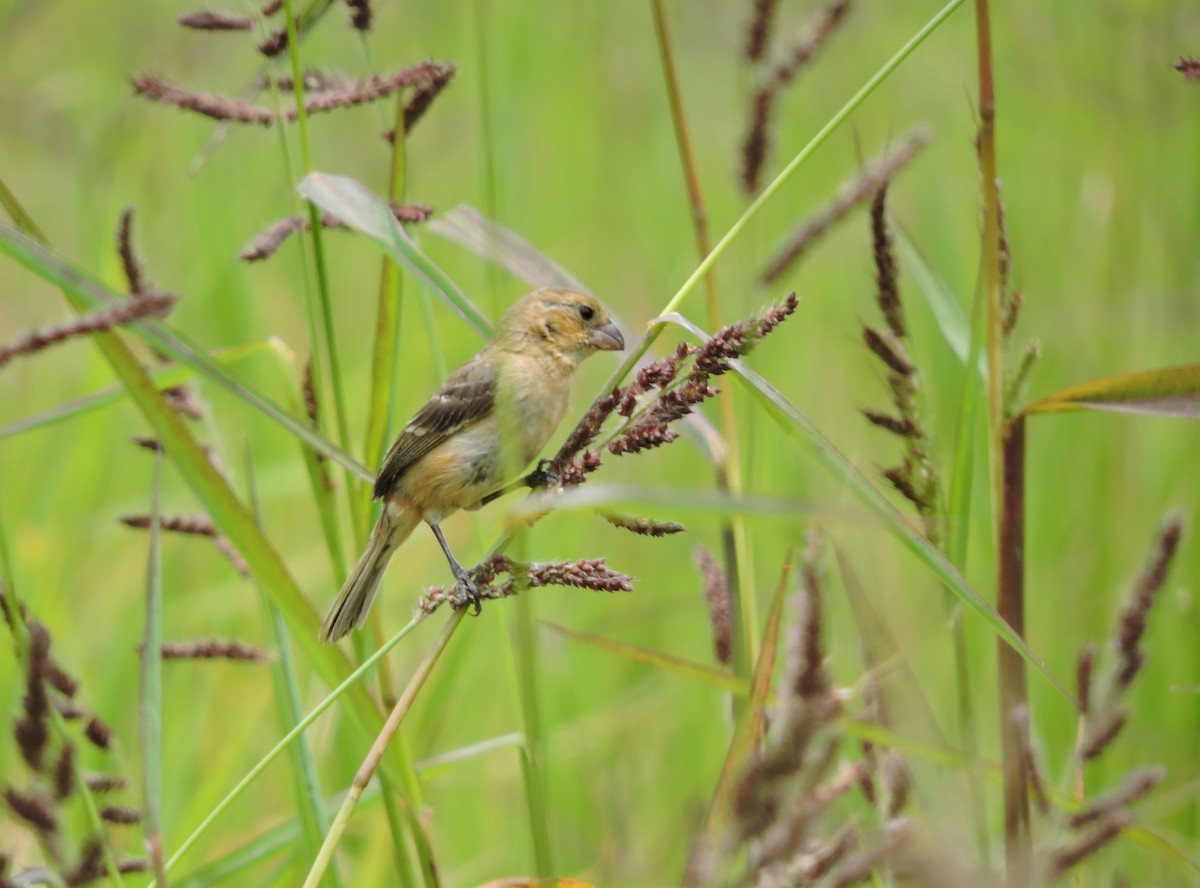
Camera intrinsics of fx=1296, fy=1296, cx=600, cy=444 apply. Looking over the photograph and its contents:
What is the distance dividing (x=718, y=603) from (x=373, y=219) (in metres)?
0.74

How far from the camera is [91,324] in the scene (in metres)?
1.23

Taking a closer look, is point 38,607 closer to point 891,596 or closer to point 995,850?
point 891,596

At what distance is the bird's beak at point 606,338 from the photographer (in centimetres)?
310

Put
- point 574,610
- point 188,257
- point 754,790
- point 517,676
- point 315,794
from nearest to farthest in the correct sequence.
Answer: point 754,790, point 315,794, point 517,676, point 574,610, point 188,257

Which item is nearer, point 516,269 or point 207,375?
point 207,375

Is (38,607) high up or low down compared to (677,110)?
down

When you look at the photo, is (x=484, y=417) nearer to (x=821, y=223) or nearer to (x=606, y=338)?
(x=606, y=338)

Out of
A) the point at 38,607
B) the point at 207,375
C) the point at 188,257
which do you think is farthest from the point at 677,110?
the point at 188,257

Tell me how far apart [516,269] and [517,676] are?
67 centimetres

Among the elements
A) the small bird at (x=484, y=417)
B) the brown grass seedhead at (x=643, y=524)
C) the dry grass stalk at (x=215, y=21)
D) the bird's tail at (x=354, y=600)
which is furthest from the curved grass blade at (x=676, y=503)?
the small bird at (x=484, y=417)

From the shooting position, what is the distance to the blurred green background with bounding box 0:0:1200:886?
3.13 metres

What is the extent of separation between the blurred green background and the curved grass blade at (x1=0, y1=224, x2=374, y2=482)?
→ 0.98ft

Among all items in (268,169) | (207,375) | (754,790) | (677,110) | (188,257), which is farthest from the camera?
(268,169)

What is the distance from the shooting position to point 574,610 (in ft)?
14.3
